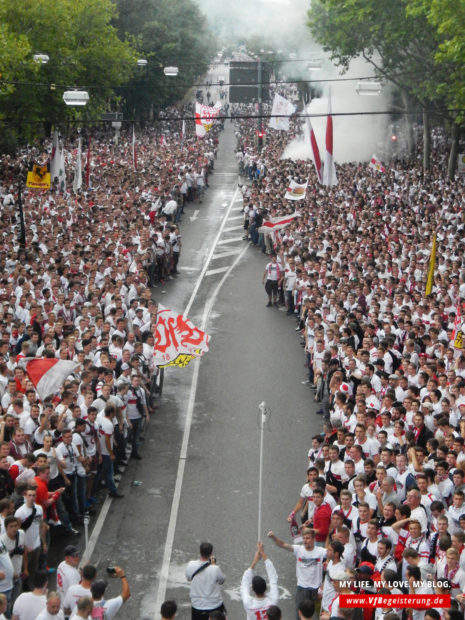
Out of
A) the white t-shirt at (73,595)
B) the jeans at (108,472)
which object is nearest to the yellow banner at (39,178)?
the jeans at (108,472)

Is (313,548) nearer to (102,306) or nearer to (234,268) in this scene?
(102,306)

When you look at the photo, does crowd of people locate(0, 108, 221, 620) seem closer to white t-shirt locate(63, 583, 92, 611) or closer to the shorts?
white t-shirt locate(63, 583, 92, 611)

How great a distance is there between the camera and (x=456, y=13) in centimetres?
2836

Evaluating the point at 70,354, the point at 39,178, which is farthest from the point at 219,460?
the point at 39,178

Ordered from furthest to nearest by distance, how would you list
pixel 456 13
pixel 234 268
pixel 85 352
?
1. pixel 234 268
2. pixel 456 13
3. pixel 85 352

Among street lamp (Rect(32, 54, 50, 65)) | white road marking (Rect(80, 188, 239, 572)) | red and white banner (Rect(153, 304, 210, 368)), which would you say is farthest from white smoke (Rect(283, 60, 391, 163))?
red and white banner (Rect(153, 304, 210, 368))

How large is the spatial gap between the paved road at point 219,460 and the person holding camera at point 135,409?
301mm

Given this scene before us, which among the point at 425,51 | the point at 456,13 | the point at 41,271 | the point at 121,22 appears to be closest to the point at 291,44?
the point at 121,22

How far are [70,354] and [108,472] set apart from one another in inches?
117

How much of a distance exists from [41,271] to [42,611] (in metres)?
13.7

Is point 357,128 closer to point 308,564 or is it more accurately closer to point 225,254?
point 225,254

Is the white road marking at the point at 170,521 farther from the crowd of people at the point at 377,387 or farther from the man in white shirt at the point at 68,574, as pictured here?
the crowd of people at the point at 377,387

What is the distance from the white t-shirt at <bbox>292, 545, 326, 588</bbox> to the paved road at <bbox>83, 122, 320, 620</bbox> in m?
1.09

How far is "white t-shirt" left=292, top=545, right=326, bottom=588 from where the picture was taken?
404 inches
